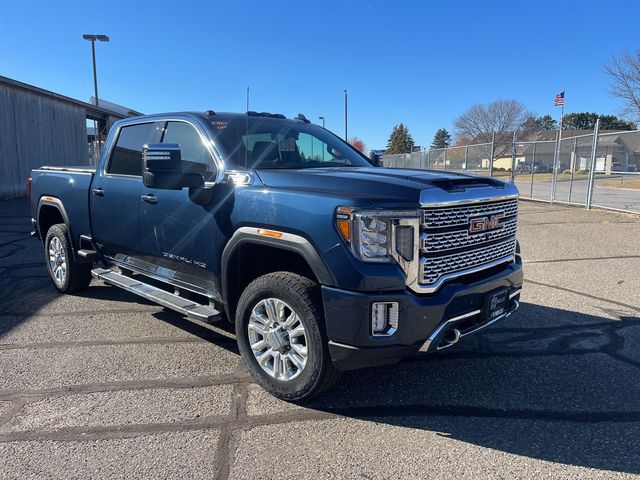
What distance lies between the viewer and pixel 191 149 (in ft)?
13.6

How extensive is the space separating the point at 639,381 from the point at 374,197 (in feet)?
8.15

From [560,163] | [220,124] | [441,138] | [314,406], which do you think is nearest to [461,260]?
[314,406]

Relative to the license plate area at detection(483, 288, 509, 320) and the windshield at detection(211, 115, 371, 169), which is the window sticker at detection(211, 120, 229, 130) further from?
the license plate area at detection(483, 288, 509, 320)

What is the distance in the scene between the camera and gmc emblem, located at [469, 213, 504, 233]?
3.26m

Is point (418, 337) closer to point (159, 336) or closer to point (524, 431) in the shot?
point (524, 431)

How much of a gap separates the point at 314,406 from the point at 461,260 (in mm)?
1374

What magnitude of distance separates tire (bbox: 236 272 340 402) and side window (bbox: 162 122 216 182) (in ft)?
3.46

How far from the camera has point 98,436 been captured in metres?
2.97

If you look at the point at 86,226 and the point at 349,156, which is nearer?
the point at 349,156

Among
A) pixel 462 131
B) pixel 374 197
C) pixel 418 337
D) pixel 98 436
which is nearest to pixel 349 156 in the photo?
pixel 374 197

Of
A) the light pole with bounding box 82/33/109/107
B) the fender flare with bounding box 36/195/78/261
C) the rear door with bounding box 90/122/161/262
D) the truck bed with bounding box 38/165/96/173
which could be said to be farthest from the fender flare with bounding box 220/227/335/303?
the light pole with bounding box 82/33/109/107

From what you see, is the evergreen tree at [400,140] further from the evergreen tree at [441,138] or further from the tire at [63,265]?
the tire at [63,265]

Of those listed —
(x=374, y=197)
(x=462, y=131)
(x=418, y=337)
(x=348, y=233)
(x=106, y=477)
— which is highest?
(x=462, y=131)

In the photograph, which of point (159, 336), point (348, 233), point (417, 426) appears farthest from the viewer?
point (159, 336)
